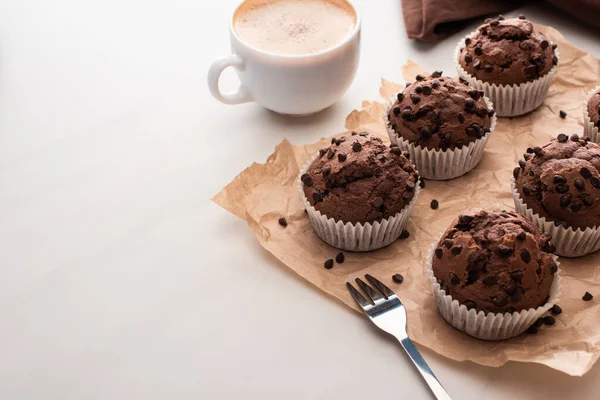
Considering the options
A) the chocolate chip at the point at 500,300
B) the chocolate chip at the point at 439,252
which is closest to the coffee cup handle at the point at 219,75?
the chocolate chip at the point at 439,252

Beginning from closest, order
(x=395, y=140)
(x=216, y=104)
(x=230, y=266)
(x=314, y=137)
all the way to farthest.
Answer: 1. (x=230, y=266)
2. (x=395, y=140)
3. (x=314, y=137)
4. (x=216, y=104)

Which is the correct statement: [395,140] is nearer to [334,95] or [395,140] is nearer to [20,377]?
[334,95]

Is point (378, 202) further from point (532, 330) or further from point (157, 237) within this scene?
point (157, 237)

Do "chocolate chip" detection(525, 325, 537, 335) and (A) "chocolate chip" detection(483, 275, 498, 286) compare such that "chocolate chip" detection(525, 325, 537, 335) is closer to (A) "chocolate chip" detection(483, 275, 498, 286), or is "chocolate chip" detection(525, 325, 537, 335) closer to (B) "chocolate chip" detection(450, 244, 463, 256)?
(A) "chocolate chip" detection(483, 275, 498, 286)

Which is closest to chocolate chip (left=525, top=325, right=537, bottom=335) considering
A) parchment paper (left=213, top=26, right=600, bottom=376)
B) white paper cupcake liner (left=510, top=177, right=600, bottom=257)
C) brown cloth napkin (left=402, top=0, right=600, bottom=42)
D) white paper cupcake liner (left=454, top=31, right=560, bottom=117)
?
parchment paper (left=213, top=26, right=600, bottom=376)

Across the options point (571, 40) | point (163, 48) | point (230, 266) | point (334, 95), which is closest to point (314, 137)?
point (334, 95)

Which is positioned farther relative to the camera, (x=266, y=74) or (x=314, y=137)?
(x=314, y=137)


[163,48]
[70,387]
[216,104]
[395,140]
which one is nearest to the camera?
[70,387]
